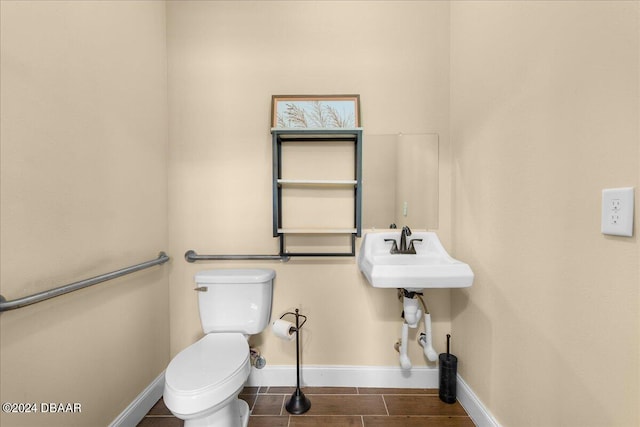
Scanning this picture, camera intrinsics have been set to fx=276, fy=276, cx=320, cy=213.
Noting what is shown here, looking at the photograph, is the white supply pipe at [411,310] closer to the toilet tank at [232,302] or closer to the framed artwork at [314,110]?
the toilet tank at [232,302]

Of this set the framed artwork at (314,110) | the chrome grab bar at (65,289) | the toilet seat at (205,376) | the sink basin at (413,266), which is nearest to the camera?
the chrome grab bar at (65,289)

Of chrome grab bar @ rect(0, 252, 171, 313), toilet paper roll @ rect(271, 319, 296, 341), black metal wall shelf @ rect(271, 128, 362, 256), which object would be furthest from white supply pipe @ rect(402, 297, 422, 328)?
chrome grab bar @ rect(0, 252, 171, 313)

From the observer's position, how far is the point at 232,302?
156 centimetres

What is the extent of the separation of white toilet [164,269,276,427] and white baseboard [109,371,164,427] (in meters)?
0.43

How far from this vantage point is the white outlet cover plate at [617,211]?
2.33ft

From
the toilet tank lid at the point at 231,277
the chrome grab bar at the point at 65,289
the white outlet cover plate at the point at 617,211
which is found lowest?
the toilet tank lid at the point at 231,277

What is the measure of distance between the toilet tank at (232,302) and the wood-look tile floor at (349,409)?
437 millimetres

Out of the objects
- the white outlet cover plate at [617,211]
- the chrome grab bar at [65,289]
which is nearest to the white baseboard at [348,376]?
the chrome grab bar at [65,289]

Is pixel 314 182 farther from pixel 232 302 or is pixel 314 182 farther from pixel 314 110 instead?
pixel 232 302

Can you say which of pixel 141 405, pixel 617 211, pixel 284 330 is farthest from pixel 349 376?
pixel 617 211

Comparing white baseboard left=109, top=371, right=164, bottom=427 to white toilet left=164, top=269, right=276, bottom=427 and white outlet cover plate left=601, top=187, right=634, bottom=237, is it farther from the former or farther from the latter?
white outlet cover plate left=601, top=187, right=634, bottom=237

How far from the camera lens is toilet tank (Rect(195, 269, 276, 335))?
5.09 feet

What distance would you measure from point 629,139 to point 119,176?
6.22ft

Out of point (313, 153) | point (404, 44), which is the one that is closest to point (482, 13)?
point (404, 44)
